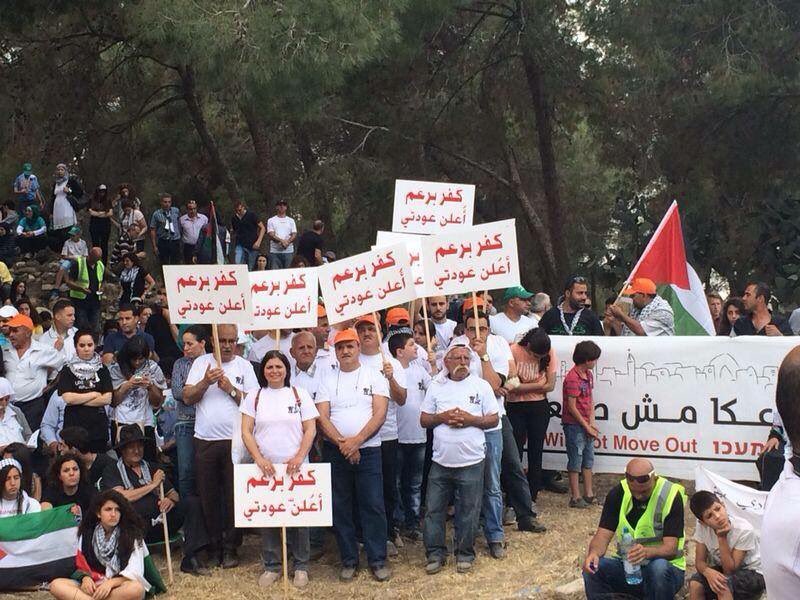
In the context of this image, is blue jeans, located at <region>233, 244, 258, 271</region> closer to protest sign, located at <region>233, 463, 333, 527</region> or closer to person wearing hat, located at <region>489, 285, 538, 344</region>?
person wearing hat, located at <region>489, 285, 538, 344</region>

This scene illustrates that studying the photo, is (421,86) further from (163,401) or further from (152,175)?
(163,401)

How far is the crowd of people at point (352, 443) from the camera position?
23.0ft

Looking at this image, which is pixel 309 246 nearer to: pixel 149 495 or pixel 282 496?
pixel 149 495

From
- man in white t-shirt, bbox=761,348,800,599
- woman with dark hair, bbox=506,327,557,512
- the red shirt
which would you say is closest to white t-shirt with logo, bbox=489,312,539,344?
woman with dark hair, bbox=506,327,557,512

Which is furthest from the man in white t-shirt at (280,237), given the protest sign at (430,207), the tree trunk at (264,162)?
the protest sign at (430,207)

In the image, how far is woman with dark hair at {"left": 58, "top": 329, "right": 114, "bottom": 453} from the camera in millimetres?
8641

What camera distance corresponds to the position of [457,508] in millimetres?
8242

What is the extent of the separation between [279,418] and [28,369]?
2.66 m

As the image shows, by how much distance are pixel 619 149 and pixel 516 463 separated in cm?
1385

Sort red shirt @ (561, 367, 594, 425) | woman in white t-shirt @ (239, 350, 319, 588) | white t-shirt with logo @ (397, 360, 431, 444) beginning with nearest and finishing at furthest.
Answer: woman in white t-shirt @ (239, 350, 319, 588), white t-shirt with logo @ (397, 360, 431, 444), red shirt @ (561, 367, 594, 425)

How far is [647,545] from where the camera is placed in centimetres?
699

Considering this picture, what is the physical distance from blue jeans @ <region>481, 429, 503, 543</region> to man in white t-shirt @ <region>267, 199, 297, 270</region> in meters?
9.37

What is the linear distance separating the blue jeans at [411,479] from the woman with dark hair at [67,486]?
91.4 inches

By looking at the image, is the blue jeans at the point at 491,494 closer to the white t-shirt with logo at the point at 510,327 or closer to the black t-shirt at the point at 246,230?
the white t-shirt with logo at the point at 510,327
